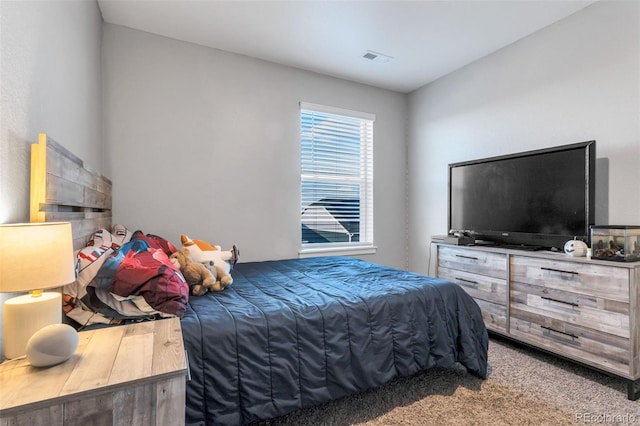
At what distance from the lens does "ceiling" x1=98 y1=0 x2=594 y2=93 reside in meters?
2.43

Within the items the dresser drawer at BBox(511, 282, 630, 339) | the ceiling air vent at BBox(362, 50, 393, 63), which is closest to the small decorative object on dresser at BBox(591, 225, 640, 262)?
the dresser drawer at BBox(511, 282, 630, 339)

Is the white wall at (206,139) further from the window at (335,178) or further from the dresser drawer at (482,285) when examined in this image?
the dresser drawer at (482,285)

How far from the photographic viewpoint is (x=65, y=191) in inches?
57.2

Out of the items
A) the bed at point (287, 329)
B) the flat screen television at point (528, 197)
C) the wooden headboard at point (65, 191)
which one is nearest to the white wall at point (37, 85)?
the wooden headboard at point (65, 191)

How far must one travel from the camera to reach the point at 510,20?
8.60 feet

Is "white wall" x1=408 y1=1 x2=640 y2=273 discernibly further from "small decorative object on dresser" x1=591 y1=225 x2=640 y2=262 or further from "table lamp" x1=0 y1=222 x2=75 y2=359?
"table lamp" x1=0 y1=222 x2=75 y2=359

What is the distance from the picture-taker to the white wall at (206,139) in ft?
9.01

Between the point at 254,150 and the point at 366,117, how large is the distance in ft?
4.80

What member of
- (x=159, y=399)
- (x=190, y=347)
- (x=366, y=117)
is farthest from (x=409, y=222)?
(x=159, y=399)

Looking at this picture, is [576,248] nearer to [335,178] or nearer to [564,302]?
[564,302]

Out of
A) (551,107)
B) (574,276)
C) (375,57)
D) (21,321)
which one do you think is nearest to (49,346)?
(21,321)

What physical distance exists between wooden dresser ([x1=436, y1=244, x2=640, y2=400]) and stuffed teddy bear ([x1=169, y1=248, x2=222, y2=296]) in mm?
2172

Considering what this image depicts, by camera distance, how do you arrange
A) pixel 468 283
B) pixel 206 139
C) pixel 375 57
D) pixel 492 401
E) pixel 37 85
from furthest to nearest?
pixel 375 57, pixel 206 139, pixel 468 283, pixel 492 401, pixel 37 85

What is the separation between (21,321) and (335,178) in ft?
9.98
